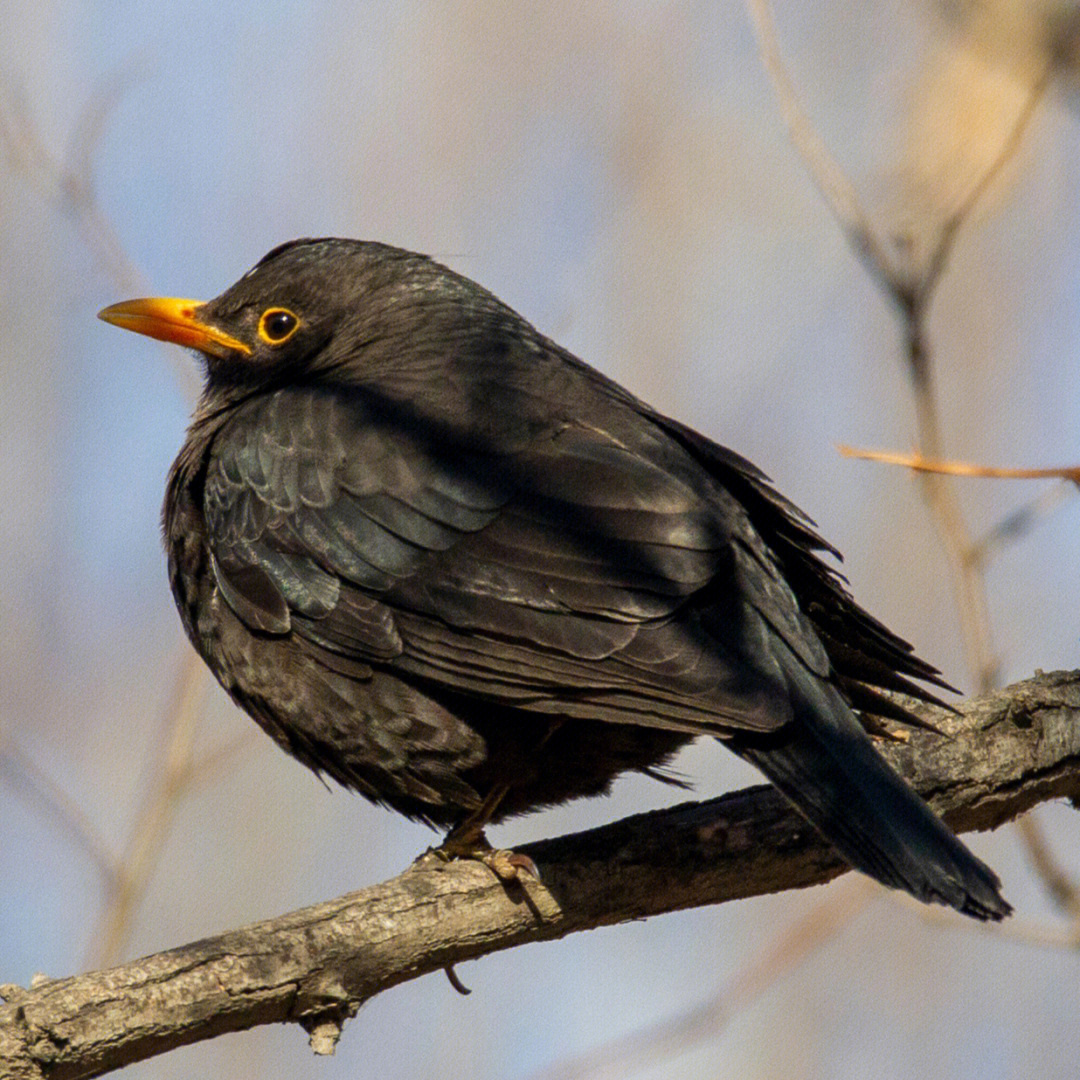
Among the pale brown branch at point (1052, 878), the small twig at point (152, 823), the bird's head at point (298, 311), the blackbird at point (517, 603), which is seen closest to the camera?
the blackbird at point (517, 603)

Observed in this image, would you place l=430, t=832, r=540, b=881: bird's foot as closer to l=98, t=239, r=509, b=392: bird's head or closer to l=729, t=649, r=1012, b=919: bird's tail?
l=729, t=649, r=1012, b=919: bird's tail

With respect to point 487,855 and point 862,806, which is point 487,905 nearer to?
point 487,855

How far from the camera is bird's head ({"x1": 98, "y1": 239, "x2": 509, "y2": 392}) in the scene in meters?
5.21

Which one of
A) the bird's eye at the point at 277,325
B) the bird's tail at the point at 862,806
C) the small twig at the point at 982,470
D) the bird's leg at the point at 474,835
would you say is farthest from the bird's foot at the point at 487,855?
the bird's eye at the point at 277,325

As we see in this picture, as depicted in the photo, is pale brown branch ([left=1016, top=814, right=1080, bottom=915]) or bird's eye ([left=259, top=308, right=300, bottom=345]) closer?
pale brown branch ([left=1016, top=814, right=1080, bottom=915])

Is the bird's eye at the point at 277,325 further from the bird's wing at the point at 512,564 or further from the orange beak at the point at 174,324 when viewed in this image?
the bird's wing at the point at 512,564

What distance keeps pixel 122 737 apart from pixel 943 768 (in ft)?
18.6

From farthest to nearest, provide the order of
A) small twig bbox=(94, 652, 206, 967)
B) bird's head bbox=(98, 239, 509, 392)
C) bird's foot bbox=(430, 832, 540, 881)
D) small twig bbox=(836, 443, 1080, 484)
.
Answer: bird's head bbox=(98, 239, 509, 392), small twig bbox=(94, 652, 206, 967), bird's foot bbox=(430, 832, 540, 881), small twig bbox=(836, 443, 1080, 484)

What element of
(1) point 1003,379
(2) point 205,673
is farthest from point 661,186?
(2) point 205,673

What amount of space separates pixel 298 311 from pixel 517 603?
179 cm

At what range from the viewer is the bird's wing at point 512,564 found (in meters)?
3.69

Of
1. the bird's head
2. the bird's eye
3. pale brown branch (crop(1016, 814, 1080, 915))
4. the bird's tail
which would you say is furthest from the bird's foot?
the bird's eye

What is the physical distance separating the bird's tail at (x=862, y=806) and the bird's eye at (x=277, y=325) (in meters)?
2.23

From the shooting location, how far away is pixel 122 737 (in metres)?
8.77
